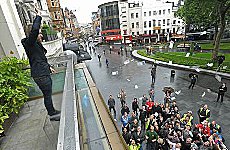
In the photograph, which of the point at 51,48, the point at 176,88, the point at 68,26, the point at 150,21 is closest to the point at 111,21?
the point at 150,21

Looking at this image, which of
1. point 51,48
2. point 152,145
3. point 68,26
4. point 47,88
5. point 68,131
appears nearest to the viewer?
point 68,131

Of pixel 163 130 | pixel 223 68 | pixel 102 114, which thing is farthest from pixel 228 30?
pixel 102 114

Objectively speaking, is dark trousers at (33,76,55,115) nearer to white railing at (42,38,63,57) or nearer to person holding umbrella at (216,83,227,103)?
person holding umbrella at (216,83,227,103)

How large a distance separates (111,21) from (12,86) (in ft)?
199

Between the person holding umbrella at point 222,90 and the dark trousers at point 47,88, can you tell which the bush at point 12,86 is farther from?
the person holding umbrella at point 222,90

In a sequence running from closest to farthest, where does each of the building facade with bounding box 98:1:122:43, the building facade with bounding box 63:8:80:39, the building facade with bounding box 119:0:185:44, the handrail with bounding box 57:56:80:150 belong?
the handrail with bounding box 57:56:80:150, the building facade with bounding box 119:0:185:44, the building facade with bounding box 98:1:122:43, the building facade with bounding box 63:8:80:39

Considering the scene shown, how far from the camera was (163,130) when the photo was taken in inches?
282

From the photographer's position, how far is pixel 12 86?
433 cm

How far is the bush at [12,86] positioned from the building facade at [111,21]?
57496mm

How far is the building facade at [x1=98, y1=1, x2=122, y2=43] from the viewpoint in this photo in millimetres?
59031

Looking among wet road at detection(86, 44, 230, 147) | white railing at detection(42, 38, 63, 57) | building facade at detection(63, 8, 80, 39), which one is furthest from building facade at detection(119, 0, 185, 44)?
white railing at detection(42, 38, 63, 57)

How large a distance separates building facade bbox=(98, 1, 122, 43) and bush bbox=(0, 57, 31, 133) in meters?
57.5

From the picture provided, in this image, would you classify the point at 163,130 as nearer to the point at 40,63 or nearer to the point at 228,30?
the point at 40,63

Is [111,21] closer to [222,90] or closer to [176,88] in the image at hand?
[176,88]
